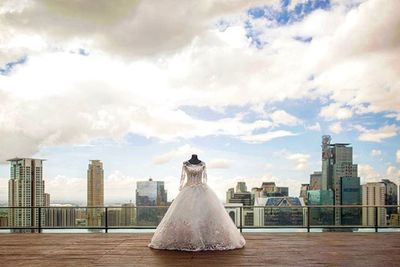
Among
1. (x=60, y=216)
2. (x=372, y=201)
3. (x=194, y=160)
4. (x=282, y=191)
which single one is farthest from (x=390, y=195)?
(x=60, y=216)

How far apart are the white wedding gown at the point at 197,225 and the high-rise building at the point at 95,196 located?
393 centimetres

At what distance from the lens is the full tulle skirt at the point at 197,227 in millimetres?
9422

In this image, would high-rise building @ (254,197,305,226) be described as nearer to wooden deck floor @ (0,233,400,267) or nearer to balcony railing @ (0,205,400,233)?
balcony railing @ (0,205,400,233)

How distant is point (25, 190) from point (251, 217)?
6.72 meters

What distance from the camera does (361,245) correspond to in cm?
1051

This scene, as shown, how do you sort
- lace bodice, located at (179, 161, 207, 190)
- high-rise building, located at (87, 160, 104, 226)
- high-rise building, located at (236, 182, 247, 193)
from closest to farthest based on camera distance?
lace bodice, located at (179, 161, 207, 190) < high-rise building, located at (87, 160, 104, 226) < high-rise building, located at (236, 182, 247, 193)

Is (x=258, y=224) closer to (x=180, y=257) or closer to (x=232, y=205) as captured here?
(x=232, y=205)

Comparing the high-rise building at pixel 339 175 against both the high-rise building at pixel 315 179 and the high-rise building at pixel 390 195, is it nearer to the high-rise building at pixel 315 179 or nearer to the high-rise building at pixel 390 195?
the high-rise building at pixel 315 179

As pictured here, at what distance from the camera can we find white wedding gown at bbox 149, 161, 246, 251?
9430mm

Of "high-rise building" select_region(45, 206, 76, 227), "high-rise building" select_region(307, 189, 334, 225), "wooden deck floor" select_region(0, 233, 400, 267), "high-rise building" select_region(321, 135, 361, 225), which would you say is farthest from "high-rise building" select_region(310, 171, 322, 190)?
"high-rise building" select_region(45, 206, 76, 227)

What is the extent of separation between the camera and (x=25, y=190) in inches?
587

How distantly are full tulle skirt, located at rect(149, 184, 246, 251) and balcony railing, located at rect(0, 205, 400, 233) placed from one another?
3066mm

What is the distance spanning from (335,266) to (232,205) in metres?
5.52

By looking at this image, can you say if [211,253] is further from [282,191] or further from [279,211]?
[282,191]
